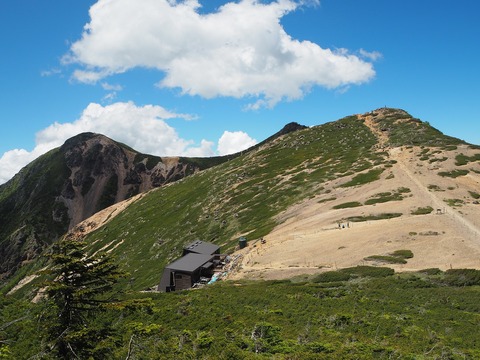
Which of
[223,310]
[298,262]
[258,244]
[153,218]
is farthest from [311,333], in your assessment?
[153,218]

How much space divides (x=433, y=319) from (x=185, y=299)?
67.2ft

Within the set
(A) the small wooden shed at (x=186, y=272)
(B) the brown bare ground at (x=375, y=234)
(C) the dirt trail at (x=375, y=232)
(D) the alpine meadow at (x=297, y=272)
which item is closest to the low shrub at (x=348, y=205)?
(D) the alpine meadow at (x=297, y=272)

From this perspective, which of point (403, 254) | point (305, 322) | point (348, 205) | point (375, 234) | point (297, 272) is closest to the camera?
point (305, 322)

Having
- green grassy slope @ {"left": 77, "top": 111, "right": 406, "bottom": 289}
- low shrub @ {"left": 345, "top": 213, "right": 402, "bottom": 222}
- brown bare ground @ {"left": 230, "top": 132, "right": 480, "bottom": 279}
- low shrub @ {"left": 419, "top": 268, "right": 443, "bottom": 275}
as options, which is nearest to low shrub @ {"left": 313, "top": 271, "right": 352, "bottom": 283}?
brown bare ground @ {"left": 230, "top": 132, "right": 480, "bottom": 279}

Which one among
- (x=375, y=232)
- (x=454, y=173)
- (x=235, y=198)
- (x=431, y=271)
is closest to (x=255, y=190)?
(x=235, y=198)

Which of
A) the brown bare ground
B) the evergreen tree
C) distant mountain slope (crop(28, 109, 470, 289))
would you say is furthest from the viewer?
distant mountain slope (crop(28, 109, 470, 289))

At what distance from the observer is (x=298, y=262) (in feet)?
154

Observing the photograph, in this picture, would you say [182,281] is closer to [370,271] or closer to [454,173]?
[370,271]

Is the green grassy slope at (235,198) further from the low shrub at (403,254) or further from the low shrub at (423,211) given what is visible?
the low shrub at (403,254)

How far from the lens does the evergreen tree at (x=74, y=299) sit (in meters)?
15.1

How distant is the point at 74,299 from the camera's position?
1620 cm

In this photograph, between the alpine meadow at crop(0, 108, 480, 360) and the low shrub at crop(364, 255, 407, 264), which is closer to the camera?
the alpine meadow at crop(0, 108, 480, 360)

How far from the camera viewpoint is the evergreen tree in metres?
15.1

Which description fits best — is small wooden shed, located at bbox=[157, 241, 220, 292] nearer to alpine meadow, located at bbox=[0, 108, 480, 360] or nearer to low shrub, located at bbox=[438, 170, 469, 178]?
alpine meadow, located at bbox=[0, 108, 480, 360]
